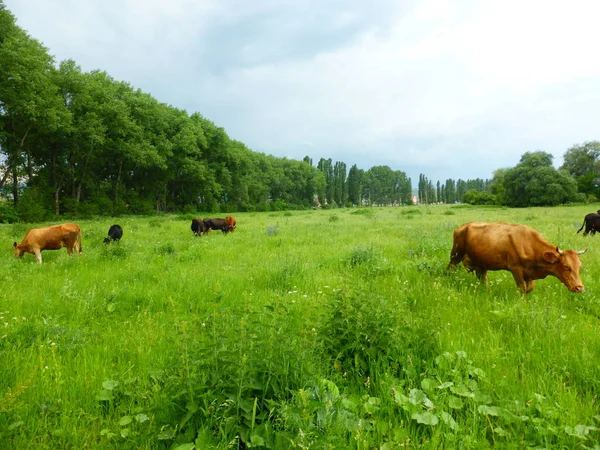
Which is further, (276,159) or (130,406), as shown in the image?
(276,159)

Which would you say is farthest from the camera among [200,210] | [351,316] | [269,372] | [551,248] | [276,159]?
[276,159]

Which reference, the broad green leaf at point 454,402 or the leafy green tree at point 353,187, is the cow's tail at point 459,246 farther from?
the leafy green tree at point 353,187

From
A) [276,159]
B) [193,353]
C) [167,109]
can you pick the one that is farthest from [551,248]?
[276,159]

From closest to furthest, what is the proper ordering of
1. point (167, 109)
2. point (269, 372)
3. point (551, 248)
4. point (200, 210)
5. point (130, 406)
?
1. point (269, 372)
2. point (130, 406)
3. point (551, 248)
4. point (167, 109)
5. point (200, 210)

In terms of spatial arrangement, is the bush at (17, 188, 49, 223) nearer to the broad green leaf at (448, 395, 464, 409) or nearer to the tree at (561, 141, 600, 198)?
the broad green leaf at (448, 395, 464, 409)

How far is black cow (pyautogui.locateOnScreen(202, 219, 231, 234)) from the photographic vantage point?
61.1ft

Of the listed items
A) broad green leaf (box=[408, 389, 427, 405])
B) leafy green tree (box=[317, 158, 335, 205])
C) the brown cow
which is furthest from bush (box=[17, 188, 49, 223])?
leafy green tree (box=[317, 158, 335, 205])

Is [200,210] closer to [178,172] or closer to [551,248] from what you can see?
[178,172]

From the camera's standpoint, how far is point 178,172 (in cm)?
4928

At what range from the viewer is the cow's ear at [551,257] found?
539 cm

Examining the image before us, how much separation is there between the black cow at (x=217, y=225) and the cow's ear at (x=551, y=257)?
637 inches

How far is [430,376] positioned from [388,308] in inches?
32.6

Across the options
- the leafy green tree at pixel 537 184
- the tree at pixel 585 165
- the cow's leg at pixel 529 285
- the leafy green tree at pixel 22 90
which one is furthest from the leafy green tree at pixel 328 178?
the cow's leg at pixel 529 285

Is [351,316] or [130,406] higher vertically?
[351,316]
